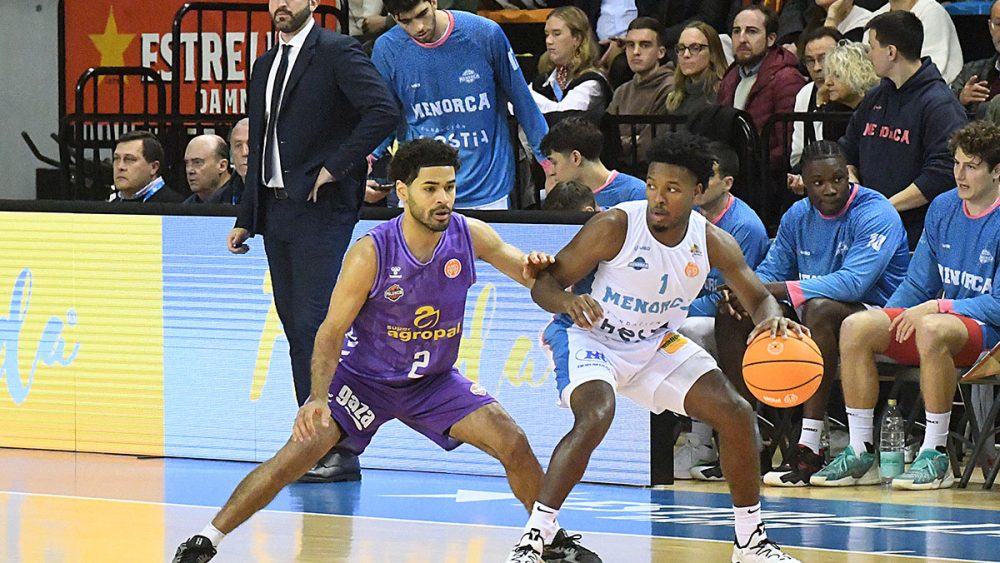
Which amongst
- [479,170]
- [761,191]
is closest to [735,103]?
[761,191]

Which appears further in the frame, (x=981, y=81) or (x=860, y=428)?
(x=981, y=81)

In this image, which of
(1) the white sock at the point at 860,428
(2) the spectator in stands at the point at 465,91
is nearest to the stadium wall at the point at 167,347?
(2) the spectator in stands at the point at 465,91

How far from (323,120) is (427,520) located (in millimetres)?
2126

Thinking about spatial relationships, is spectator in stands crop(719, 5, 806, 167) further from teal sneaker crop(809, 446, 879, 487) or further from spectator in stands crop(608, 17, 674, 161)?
teal sneaker crop(809, 446, 879, 487)

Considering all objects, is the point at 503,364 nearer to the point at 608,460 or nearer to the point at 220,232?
the point at 608,460

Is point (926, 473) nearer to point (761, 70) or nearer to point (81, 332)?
point (761, 70)

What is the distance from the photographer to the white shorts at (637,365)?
21.5 feet

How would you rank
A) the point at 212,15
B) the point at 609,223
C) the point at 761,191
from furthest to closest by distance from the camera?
the point at 212,15, the point at 761,191, the point at 609,223

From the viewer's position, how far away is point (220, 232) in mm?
Result: 9562

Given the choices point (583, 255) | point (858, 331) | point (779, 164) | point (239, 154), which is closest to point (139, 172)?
point (239, 154)

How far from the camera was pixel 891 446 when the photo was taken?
8758mm

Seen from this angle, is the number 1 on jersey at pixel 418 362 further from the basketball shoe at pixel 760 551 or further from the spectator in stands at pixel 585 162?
the spectator in stands at pixel 585 162

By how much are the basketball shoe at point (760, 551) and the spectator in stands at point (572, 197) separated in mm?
3009

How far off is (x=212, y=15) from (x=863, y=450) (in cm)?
638
